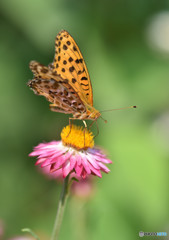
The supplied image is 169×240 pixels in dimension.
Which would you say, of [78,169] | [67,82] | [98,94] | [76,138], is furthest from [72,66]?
[98,94]

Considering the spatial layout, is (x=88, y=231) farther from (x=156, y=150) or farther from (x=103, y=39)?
(x=103, y=39)

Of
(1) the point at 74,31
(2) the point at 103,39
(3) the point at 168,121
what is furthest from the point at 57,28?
(3) the point at 168,121

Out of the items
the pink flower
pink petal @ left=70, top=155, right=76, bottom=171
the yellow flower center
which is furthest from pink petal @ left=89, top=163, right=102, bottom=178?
the yellow flower center

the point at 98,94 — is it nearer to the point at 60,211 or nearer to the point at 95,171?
the point at 95,171

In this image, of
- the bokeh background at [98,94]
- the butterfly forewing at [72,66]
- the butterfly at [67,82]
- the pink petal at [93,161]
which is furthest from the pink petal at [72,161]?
the bokeh background at [98,94]

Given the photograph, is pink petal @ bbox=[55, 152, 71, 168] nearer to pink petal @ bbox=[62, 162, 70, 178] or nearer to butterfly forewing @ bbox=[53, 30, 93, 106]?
pink petal @ bbox=[62, 162, 70, 178]

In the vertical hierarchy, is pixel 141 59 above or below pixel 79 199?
above

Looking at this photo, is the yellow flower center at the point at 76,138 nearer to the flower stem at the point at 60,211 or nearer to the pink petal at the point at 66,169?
the pink petal at the point at 66,169
